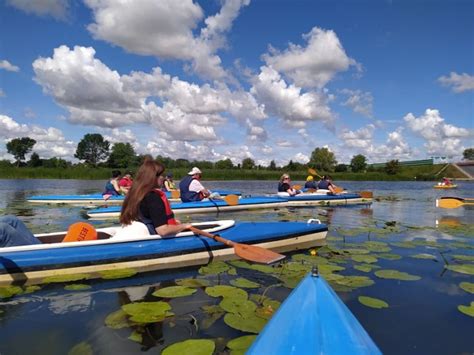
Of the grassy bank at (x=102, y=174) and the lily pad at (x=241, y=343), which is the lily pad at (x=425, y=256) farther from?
the grassy bank at (x=102, y=174)

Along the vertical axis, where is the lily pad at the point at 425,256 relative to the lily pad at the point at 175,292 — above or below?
below

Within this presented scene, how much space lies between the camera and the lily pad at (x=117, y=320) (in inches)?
127

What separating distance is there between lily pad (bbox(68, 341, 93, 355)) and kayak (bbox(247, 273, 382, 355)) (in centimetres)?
153

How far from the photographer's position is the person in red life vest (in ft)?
14.7

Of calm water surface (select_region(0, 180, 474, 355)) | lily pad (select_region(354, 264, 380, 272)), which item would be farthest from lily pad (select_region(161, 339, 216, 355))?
lily pad (select_region(354, 264, 380, 272))

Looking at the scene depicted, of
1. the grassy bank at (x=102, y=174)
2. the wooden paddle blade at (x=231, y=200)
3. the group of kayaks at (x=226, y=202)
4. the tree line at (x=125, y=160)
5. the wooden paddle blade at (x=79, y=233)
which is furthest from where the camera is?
the tree line at (x=125, y=160)

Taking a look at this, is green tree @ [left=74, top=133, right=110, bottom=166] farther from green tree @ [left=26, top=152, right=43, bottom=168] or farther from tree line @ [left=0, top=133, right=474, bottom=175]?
green tree @ [left=26, top=152, right=43, bottom=168]

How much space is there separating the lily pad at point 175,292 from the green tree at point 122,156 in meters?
68.3

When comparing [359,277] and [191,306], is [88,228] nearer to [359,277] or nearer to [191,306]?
[191,306]

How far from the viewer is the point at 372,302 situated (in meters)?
3.78

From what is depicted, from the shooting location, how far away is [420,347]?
2996 mm

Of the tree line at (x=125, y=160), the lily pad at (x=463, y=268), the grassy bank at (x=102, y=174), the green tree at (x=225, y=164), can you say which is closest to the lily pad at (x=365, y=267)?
the lily pad at (x=463, y=268)

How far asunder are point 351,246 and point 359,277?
7.05 ft

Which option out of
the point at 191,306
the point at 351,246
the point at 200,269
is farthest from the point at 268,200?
the point at 191,306
